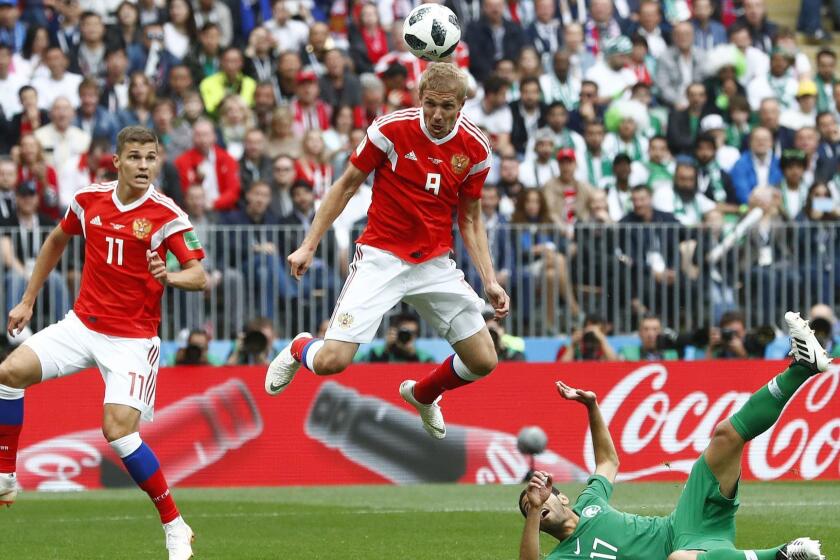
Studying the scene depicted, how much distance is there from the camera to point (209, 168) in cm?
1947

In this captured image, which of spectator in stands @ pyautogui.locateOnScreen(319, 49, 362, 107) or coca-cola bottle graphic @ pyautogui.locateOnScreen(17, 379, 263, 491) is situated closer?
coca-cola bottle graphic @ pyautogui.locateOnScreen(17, 379, 263, 491)

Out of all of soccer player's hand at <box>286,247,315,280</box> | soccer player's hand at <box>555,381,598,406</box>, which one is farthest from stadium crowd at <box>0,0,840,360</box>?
soccer player's hand at <box>555,381,598,406</box>

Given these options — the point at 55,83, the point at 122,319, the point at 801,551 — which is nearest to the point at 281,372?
the point at 122,319

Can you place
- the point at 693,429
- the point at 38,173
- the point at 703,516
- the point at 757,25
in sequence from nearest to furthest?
1. the point at 703,516
2. the point at 693,429
3. the point at 38,173
4. the point at 757,25

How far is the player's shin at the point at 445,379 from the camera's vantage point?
483 inches

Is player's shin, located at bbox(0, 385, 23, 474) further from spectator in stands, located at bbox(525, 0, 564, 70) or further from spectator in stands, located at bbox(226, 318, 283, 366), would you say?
spectator in stands, located at bbox(525, 0, 564, 70)

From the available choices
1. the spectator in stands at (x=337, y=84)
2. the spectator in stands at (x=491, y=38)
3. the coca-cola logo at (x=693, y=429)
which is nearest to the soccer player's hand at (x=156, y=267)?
the coca-cola logo at (x=693, y=429)

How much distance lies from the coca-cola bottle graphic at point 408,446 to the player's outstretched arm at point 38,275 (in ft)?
19.2

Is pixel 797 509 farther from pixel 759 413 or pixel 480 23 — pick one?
pixel 480 23

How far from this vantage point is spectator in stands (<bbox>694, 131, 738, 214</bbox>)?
20.6 m

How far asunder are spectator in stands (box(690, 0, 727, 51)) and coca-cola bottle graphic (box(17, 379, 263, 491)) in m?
9.75

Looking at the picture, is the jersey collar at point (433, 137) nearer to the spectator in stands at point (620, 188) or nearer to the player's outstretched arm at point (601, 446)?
the player's outstretched arm at point (601, 446)

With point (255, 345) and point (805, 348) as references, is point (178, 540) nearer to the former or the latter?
point (805, 348)

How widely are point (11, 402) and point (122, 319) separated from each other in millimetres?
946
